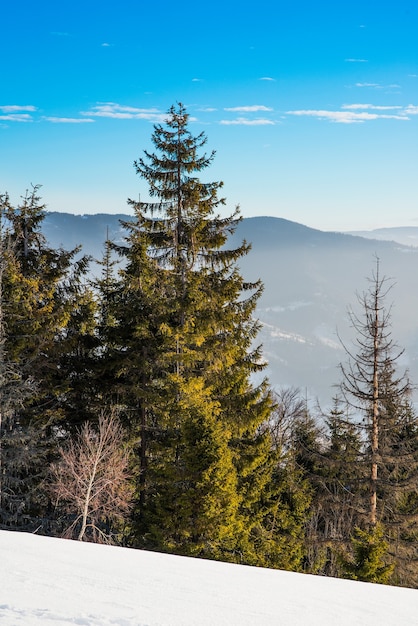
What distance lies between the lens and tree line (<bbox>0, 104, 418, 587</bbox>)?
1839cm

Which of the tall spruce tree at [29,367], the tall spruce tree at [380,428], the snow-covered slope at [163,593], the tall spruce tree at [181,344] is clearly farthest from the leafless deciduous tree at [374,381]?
the tall spruce tree at [29,367]

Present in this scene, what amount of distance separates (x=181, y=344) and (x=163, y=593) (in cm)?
1260

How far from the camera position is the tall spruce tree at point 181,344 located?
19.4 meters

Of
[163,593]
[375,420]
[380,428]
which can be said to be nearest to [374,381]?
[375,420]

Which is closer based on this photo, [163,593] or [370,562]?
[163,593]

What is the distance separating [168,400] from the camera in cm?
1967

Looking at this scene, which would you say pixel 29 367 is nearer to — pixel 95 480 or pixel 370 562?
pixel 95 480

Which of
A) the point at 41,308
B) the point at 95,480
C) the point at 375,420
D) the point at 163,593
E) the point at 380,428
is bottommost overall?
the point at 95,480

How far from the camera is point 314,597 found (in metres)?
9.02

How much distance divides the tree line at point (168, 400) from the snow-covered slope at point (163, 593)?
7.18 meters

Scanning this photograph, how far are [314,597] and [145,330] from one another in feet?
42.4

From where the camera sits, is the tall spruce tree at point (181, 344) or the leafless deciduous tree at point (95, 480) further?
the tall spruce tree at point (181, 344)

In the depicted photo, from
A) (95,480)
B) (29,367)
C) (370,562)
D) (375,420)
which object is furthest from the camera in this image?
(29,367)

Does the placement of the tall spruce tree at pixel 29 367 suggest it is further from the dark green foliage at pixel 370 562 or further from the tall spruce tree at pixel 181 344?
the dark green foliage at pixel 370 562
